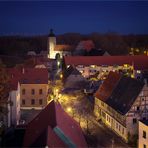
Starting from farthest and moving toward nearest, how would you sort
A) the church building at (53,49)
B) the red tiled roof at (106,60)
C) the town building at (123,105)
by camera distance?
the church building at (53,49), the red tiled roof at (106,60), the town building at (123,105)

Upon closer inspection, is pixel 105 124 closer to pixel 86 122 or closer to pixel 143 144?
pixel 86 122

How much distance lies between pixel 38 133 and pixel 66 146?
5.54ft

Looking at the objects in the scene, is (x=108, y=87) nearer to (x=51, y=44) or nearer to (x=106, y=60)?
(x=106, y=60)

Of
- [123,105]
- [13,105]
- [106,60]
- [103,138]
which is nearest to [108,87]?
[123,105]

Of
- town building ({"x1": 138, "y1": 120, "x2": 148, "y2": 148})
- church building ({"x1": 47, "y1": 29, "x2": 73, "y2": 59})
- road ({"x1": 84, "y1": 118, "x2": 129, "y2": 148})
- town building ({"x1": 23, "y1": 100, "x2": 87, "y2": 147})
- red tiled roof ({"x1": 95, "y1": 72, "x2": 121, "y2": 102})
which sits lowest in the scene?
road ({"x1": 84, "y1": 118, "x2": 129, "y2": 148})

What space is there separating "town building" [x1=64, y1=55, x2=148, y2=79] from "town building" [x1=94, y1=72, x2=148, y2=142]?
2671cm

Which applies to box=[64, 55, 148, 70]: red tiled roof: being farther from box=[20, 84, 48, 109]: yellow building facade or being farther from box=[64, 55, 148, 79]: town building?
box=[20, 84, 48, 109]: yellow building facade

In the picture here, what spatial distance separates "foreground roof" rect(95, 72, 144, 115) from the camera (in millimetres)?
27016

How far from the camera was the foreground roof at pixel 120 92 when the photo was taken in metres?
27.0

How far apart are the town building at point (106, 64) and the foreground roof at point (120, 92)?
84.0ft

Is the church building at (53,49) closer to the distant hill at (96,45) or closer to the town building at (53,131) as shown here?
the distant hill at (96,45)

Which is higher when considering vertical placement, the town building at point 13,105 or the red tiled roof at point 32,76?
the red tiled roof at point 32,76

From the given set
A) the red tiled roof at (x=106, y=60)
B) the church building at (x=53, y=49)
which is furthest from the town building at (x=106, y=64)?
the church building at (x=53, y=49)

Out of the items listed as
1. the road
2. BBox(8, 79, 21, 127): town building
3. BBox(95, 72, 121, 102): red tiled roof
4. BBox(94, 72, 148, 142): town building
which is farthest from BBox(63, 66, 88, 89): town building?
the road
